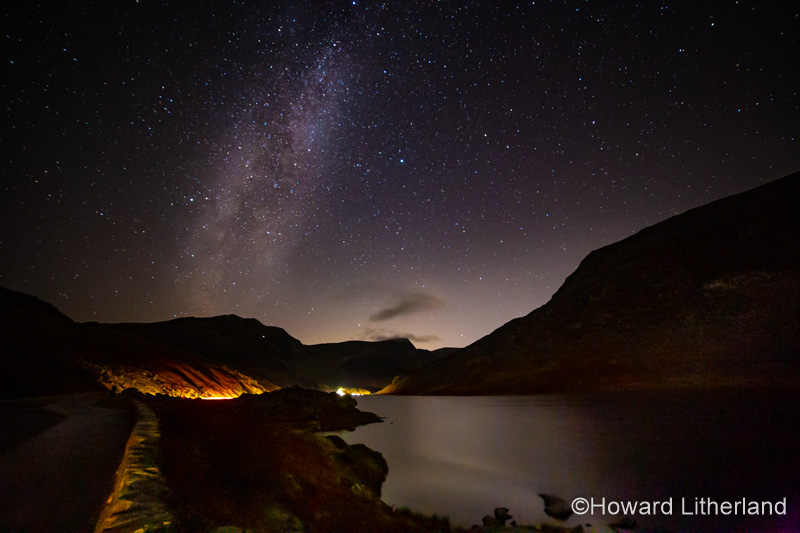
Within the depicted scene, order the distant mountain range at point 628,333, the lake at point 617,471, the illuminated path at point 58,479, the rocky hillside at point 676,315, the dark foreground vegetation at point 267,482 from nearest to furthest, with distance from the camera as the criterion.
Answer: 1. the illuminated path at point 58,479
2. the dark foreground vegetation at point 267,482
3. the lake at point 617,471
4. the distant mountain range at point 628,333
5. the rocky hillside at point 676,315

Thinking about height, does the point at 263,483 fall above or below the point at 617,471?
above

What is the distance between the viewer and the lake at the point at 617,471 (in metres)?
12.6

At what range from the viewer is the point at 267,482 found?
29.0 ft

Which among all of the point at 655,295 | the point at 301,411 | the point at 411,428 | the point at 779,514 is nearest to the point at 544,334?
the point at 655,295

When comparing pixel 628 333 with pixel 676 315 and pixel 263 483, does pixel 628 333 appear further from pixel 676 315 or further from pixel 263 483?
pixel 263 483

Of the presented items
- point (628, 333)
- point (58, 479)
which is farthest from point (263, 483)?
point (628, 333)

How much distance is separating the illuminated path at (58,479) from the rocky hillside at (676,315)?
10846 centimetres

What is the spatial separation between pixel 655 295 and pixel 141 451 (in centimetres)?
13651

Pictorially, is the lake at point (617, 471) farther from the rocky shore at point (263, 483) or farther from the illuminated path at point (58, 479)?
the illuminated path at point (58, 479)

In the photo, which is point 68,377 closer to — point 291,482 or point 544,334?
point 291,482

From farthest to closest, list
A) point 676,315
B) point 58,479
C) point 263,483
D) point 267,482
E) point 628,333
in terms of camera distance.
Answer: point 628,333 → point 676,315 → point 267,482 → point 263,483 → point 58,479

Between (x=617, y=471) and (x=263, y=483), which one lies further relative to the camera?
(x=617, y=471)

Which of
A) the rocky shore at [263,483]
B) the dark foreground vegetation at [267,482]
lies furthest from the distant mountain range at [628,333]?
the dark foreground vegetation at [267,482]

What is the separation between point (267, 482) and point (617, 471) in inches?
720
